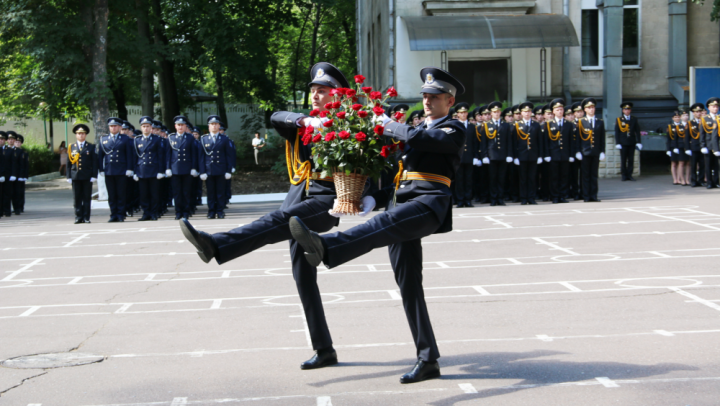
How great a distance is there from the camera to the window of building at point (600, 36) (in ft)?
88.0

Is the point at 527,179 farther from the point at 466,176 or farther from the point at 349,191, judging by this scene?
the point at 349,191

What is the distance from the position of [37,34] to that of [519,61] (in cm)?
1516

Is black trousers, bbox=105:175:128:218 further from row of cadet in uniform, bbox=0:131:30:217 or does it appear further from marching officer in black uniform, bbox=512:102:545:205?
marching officer in black uniform, bbox=512:102:545:205

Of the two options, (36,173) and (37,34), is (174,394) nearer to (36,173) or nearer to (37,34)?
(37,34)

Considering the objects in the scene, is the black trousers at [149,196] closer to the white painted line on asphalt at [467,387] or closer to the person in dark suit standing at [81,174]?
the person in dark suit standing at [81,174]

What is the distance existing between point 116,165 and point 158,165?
A: 3.03 feet

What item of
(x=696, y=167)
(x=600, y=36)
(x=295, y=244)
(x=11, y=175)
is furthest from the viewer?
(x=600, y=36)

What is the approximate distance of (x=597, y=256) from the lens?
995 cm

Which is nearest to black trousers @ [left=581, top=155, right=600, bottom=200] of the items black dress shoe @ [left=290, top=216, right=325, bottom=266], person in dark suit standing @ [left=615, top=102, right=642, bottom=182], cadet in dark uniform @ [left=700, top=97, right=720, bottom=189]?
cadet in dark uniform @ [left=700, top=97, right=720, bottom=189]

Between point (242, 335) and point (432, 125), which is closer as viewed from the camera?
point (432, 125)

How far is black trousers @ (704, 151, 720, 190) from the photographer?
63.1 ft

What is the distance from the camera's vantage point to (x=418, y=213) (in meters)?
4.90

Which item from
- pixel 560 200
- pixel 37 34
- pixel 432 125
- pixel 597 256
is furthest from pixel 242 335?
pixel 37 34

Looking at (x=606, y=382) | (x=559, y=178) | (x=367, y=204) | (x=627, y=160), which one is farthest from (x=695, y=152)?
(x=367, y=204)
